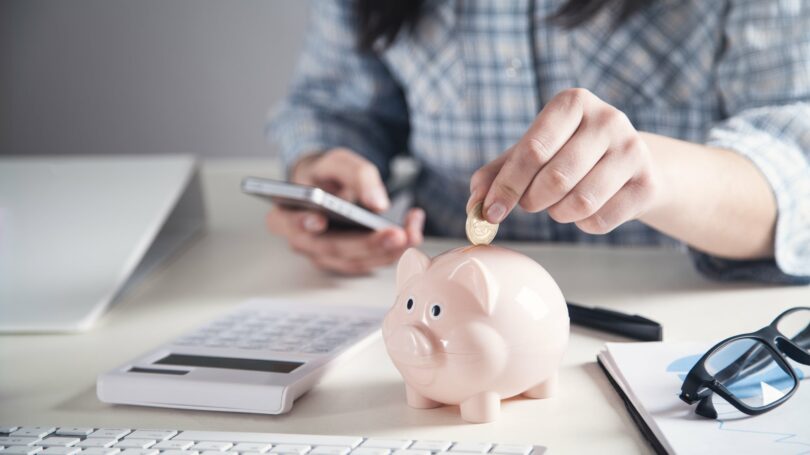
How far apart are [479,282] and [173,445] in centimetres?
20

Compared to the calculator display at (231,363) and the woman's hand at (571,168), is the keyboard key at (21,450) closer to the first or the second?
the calculator display at (231,363)

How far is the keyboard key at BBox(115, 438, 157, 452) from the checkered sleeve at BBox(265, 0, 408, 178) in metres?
0.61

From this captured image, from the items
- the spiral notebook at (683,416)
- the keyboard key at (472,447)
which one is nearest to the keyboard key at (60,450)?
the keyboard key at (472,447)

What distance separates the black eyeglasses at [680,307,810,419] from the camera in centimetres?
49

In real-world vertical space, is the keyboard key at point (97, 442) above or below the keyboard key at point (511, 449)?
above

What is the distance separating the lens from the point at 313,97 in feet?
3.78

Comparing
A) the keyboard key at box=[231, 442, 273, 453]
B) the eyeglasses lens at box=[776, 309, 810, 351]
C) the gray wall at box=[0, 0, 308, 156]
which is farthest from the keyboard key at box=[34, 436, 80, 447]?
the gray wall at box=[0, 0, 308, 156]

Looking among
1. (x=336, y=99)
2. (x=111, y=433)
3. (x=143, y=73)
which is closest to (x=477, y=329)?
(x=111, y=433)

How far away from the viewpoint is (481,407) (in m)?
0.51

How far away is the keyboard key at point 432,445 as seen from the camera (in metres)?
0.47

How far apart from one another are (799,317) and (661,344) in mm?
118

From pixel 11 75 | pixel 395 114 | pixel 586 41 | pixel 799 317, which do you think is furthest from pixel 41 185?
pixel 11 75

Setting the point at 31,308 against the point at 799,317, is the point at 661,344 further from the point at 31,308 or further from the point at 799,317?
the point at 31,308

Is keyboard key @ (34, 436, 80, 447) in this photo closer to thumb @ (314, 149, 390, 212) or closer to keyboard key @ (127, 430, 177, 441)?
keyboard key @ (127, 430, 177, 441)
